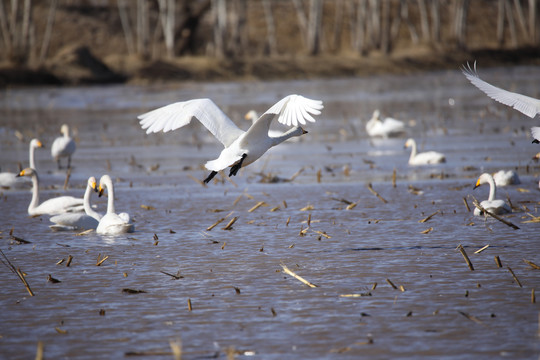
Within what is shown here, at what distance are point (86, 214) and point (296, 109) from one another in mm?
2992

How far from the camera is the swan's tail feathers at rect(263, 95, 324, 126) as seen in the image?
26.0 feet

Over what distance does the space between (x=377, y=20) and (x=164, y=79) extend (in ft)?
52.6

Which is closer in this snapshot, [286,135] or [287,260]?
[287,260]

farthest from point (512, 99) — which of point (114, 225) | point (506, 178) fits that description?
point (114, 225)

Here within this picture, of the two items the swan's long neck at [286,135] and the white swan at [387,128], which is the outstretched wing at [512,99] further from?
the white swan at [387,128]

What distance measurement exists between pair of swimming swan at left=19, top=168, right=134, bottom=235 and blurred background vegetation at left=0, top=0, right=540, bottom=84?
1092 inches

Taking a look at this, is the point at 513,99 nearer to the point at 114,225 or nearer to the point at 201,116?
the point at 201,116

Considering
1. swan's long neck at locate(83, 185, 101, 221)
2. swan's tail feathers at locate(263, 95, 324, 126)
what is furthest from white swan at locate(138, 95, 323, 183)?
swan's long neck at locate(83, 185, 101, 221)

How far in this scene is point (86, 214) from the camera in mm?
9781

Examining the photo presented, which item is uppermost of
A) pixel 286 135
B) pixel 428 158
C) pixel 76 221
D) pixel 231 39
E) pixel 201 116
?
pixel 231 39

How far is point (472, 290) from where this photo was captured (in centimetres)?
653

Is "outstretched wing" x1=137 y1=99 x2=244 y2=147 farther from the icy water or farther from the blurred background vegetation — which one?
the blurred background vegetation

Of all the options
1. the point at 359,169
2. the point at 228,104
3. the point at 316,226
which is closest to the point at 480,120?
the point at 359,169

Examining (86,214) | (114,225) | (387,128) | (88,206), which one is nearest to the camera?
(114,225)
